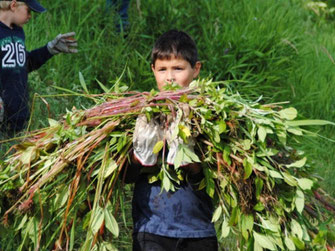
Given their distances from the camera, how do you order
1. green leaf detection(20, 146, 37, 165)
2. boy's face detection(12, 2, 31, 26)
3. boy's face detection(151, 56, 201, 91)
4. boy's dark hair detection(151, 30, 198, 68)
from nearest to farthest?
green leaf detection(20, 146, 37, 165), boy's face detection(151, 56, 201, 91), boy's dark hair detection(151, 30, 198, 68), boy's face detection(12, 2, 31, 26)

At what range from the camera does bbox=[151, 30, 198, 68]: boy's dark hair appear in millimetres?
3139


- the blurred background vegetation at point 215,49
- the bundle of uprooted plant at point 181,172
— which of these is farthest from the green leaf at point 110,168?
the blurred background vegetation at point 215,49

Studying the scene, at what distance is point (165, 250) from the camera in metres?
2.63

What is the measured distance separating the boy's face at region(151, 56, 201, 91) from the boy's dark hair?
0.09ft

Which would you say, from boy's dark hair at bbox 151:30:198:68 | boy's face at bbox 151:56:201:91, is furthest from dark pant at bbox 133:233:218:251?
boy's dark hair at bbox 151:30:198:68

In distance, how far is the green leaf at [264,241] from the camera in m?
2.40

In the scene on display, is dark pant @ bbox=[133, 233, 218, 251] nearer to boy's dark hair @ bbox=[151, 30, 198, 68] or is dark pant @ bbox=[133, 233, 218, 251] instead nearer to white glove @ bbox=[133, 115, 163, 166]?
white glove @ bbox=[133, 115, 163, 166]

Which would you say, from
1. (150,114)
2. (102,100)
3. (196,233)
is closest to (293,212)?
(196,233)

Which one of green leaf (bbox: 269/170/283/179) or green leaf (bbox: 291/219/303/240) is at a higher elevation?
green leaf (bbox: 269/170/283/179)

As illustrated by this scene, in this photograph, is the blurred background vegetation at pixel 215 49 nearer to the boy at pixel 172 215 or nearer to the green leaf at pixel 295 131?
the boy at pixel 172 215

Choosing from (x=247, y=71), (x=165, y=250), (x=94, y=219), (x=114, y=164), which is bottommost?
(x=247, y=71)

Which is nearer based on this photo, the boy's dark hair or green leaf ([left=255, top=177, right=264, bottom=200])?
green leaf ([left=255, top=177, right=264, bottom=200])

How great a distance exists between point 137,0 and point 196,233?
3427 mm

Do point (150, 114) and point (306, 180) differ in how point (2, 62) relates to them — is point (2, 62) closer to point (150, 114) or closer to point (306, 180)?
point (150, 114)
